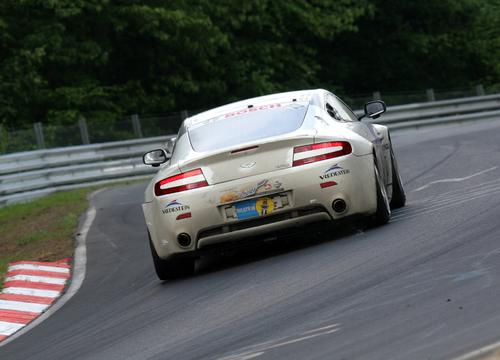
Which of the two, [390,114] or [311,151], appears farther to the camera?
[390,114]

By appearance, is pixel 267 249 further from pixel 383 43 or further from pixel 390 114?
pixel 383 43

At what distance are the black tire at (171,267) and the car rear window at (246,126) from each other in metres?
0.93

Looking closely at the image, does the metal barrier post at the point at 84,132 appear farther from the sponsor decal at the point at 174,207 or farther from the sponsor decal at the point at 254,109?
the sponsor decal at the point at 174,207

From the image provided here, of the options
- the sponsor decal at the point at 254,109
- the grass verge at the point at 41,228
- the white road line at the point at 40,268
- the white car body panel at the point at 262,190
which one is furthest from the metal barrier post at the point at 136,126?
the white car body panel at the point at 262,190

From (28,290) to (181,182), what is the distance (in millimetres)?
2236

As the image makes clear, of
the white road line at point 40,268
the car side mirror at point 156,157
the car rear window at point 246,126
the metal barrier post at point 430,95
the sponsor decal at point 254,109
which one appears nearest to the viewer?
the car rear window at point 246,126

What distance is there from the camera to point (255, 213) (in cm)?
965

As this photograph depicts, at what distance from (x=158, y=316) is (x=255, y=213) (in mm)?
1596

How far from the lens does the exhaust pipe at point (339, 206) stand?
32.0 feet

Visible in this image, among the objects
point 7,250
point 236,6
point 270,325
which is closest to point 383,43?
point 236,6

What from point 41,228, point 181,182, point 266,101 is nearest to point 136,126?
point 41,228

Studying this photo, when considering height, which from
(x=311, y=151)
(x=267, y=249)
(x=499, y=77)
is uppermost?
(x=311, y=151)

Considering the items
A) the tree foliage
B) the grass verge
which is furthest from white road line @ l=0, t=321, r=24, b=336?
the tree foliage

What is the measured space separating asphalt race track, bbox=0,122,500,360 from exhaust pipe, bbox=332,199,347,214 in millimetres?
278
